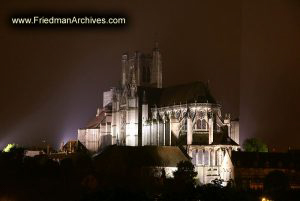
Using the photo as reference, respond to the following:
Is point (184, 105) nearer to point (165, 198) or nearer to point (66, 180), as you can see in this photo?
point (66, 180)

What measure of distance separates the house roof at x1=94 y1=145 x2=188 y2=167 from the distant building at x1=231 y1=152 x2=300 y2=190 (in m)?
6.55

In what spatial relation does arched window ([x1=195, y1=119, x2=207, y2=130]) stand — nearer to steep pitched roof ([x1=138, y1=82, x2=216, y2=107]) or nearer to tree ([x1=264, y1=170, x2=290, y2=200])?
steep pitched roof ([x1=138, y1=82, x2=216, y2=107])

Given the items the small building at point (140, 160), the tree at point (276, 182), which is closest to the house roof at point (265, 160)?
the small building at point (140, 160)

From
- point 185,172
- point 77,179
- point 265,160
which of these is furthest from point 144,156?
point 265,160

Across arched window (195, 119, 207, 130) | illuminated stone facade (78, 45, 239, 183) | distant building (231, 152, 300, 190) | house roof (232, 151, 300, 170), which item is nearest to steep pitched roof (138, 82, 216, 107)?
illuminated stone facade (78, 45, 239, 183)

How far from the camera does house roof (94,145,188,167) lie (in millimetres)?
83250

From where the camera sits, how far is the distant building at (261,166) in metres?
84.4

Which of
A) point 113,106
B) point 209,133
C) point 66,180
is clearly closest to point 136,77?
point 113,106

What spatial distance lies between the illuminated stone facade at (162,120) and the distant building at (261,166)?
3.99ft

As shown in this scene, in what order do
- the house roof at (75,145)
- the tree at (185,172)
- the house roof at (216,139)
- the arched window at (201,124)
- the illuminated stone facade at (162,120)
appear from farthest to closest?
the house roof at (75,145) → the arched window at (201,124) → the house roof at (216,139) → the illuminated stone facade at (162,120) → the tree at (185,172)

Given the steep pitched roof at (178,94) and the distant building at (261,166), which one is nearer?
the distant building at (261,166)

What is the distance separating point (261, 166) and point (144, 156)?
46.6 ft

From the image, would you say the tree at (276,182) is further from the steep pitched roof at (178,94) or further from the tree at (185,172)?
the steep pitched roof at (178,94)

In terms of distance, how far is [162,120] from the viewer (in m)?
94.7
